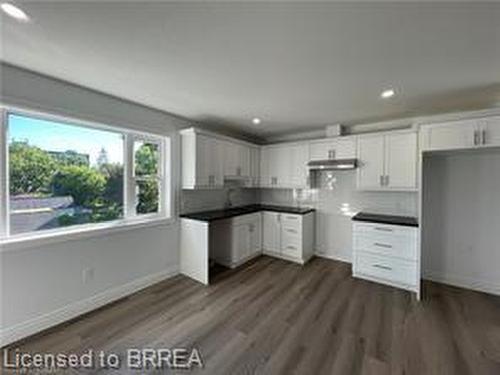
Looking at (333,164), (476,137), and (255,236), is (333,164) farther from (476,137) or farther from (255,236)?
(255,236)

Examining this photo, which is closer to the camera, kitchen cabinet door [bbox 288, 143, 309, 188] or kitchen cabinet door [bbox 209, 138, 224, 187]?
kitchen cabinet door [bbox 209, 138, 224, 187]

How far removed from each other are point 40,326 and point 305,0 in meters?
3.61

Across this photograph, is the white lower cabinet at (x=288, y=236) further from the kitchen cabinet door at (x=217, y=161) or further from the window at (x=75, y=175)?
the window at (x=75, y=175)

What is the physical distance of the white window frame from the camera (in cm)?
222

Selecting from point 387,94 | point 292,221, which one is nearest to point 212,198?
point 292,221

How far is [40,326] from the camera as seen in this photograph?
2.34 m

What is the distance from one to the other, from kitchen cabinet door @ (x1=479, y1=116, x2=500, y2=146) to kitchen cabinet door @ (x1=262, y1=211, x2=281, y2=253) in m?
3.09

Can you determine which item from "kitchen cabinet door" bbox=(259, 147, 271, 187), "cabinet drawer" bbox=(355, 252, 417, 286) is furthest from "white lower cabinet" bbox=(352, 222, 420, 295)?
"kitchen cabinet door" bbox=(259, 147, 271, 187)

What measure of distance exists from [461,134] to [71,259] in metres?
4.90

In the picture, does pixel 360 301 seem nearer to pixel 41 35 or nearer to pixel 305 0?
pixel 305 0

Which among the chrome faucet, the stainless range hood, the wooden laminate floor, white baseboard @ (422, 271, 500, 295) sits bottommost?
the wooden laminate floor

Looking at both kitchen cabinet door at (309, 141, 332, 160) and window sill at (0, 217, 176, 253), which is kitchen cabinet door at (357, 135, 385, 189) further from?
window sill at (0, 217, 176, 253)

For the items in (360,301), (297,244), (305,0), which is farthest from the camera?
(297,244)

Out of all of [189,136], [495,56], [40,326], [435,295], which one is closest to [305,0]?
[495,56]
